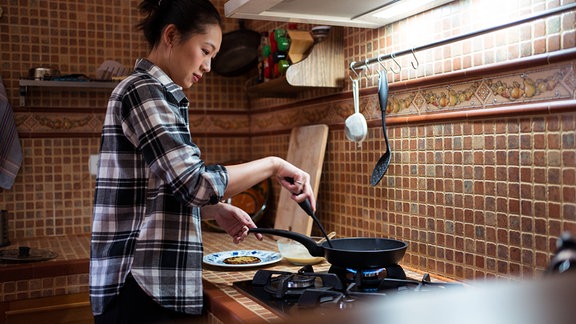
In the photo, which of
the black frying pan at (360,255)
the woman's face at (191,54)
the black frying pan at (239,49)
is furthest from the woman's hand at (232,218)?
the black frying pan at (239,49)

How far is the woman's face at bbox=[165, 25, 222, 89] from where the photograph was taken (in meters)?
1.34

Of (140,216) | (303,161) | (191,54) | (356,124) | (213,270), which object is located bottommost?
(213,270)

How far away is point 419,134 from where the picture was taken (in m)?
1.54

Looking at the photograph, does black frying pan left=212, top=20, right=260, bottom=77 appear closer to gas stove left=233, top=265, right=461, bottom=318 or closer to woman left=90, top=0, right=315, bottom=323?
woman left=90, top=0, right=315, bottom=323

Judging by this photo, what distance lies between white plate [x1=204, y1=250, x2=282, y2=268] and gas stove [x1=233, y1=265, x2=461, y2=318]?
0.18 m

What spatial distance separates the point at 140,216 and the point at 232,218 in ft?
1.04

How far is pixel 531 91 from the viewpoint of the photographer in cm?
119

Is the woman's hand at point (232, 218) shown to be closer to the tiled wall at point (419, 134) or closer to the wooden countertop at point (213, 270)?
the wooden countertop at point (213, 270)

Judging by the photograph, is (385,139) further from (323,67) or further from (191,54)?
(191,54)

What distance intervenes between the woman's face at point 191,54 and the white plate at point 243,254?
584mm

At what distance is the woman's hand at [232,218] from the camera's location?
1.53 m

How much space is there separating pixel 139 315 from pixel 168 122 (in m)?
0.46

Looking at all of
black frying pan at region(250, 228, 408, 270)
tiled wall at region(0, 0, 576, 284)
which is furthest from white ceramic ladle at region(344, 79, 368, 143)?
black frying pan at region(250, 228, 408, 270)

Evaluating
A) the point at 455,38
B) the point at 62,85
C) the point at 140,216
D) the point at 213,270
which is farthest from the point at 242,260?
the point at 62,85
